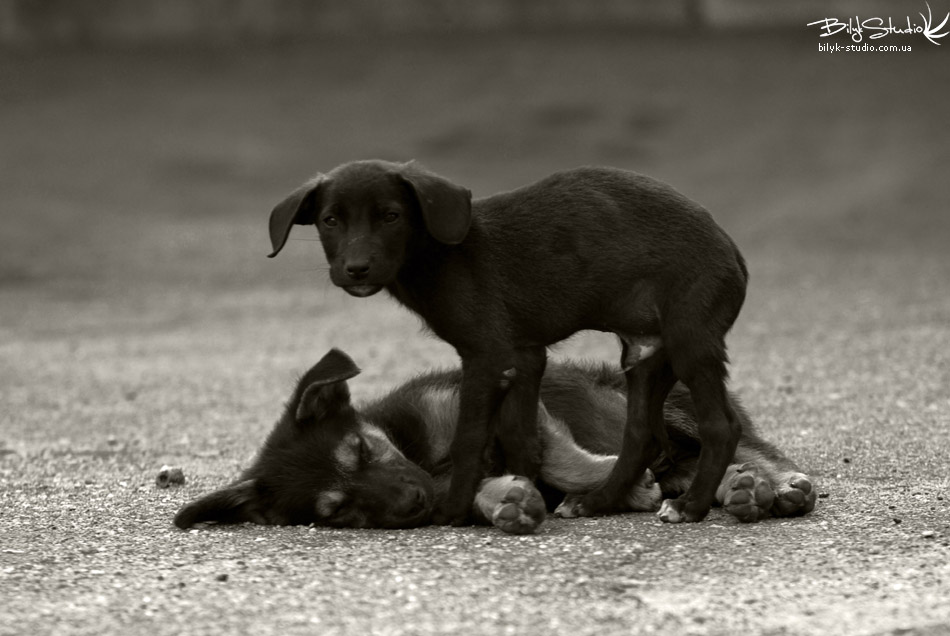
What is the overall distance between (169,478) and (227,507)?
1.35m

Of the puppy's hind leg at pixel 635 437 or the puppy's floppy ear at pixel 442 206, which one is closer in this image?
the puppy's floppy ear at pixel 442 206

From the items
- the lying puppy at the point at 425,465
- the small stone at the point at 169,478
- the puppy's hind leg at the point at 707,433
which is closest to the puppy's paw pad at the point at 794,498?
the lying puppy at the point at 425,465

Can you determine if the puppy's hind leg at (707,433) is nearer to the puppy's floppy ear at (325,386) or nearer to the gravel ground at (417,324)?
the gravel ground at (417,324)

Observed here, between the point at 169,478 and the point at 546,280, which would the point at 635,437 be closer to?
the point at 546,280

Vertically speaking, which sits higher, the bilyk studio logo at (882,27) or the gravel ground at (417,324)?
the bilyk studio logo at (882,27)

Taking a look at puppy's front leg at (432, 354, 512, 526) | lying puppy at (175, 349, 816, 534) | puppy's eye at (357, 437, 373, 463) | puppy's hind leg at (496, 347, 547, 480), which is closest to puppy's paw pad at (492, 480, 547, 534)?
lying puppy at (175, 349, 816, 534)

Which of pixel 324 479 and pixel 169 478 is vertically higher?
pixel 324 479

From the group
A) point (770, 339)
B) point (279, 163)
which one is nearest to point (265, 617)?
point (770, 339)

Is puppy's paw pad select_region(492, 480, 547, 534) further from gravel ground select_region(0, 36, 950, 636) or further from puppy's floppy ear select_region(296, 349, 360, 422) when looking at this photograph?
puppy's floppy ear select_region(296, 349, 360, 422)

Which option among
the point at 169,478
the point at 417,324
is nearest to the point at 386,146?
the point at 417,324

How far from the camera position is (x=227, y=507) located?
5762 mm

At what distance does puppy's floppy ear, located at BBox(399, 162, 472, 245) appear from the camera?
5520 mm

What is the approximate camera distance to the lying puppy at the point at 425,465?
5.62 metres

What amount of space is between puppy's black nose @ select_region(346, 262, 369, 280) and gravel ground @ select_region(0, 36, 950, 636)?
1.04m
